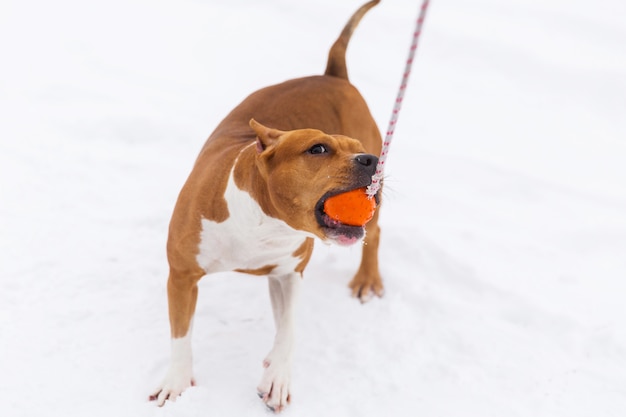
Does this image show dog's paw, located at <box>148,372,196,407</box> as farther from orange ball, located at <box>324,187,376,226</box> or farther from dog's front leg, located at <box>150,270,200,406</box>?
orange ball, located at <box>324,187,376,226</box>

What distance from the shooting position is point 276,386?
11.3 feet

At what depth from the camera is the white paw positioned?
3.33 meters

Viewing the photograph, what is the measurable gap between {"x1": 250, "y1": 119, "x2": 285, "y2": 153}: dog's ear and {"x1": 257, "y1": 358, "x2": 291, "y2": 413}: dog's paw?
1.22 metres

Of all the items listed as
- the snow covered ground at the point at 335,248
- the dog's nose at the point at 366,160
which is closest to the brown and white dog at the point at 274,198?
the dog's nose at the point at 366,160

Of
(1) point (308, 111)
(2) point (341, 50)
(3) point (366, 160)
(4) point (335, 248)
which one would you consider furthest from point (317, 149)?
(4) point (335, 248)

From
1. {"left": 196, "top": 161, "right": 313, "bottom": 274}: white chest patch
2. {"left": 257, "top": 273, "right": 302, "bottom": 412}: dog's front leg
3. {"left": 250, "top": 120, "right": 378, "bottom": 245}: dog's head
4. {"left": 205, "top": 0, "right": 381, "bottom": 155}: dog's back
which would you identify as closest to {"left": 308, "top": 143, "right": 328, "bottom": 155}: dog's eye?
{"left": 250, "top": 120, "right": 378, "bottom": 245}: dog's head

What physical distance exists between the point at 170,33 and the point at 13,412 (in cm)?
507

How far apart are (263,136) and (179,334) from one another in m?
1.14

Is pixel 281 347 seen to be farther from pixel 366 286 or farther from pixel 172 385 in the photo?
pixel 366 286

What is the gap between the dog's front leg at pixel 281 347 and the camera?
11.3 ft

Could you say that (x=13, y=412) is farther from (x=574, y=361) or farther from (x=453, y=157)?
(x=453, y=157)

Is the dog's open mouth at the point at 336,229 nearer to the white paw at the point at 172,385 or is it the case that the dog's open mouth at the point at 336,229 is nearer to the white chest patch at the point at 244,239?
the white chest patch at the point at 244,239

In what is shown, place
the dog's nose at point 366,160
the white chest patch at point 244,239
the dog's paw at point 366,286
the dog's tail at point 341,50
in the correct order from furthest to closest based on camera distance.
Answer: the dog's paw at point 366,286, the dog's tail at point 341,50, the white chest patch at point 244,239, the dog's nose at point 366,160

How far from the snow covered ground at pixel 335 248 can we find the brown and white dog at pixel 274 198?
11.6 inches
